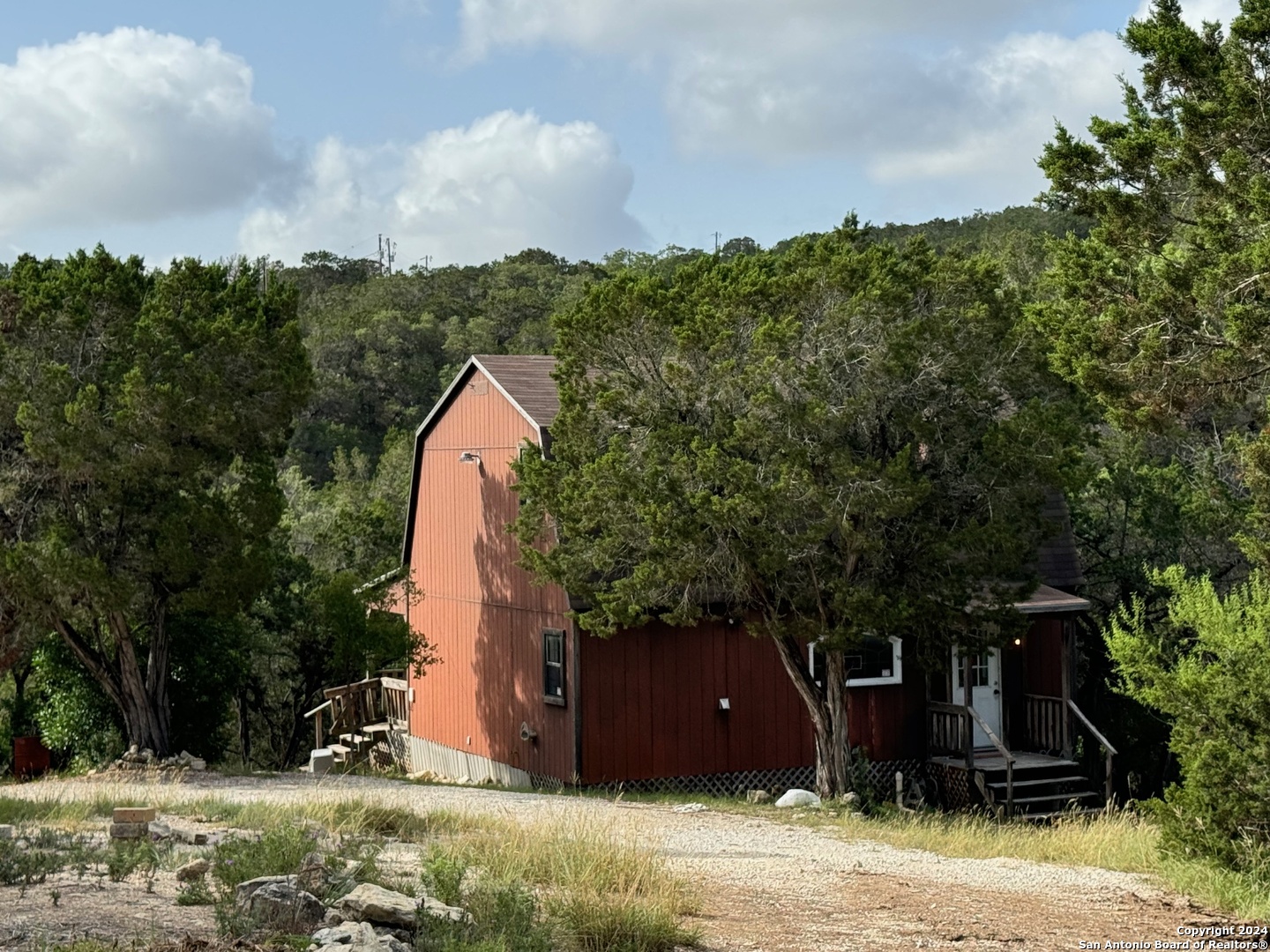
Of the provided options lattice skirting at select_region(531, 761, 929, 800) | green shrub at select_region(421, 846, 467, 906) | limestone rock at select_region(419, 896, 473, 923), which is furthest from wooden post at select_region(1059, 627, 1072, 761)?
limestone rock at select_region(419, 896, 473, 923)

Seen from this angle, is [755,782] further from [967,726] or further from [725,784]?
[967,726]

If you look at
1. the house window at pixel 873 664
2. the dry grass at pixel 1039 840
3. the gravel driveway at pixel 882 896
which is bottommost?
the dry grass at pixel 1039 840

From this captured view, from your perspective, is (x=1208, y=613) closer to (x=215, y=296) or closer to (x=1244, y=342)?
(x=1244, y=342)

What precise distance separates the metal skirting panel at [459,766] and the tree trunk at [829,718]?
4.98 meters

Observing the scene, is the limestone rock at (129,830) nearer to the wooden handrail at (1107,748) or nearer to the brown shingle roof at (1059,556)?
the wooden handrail at (1107,748)

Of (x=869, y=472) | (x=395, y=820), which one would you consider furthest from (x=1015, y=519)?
(x=395, y=820)

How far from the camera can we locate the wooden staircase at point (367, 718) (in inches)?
991

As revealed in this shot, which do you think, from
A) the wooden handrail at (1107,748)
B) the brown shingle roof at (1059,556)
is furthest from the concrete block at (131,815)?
the brown shingle roof at (1059,556)

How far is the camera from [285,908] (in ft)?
23.5

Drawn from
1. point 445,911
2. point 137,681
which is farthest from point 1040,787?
point 445,911

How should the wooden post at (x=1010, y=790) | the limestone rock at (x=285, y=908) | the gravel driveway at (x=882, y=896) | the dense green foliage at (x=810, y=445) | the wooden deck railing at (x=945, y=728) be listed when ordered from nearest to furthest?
the limestone rock at (x=285, y=908)
the gravel driveway at (x=882, y=896)
the dense green foliage at (x=810, y=445)
the wooden post at (x=1010, y=790)
the wooden deck railing at (x=945, y=728)

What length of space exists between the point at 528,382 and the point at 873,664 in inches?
275

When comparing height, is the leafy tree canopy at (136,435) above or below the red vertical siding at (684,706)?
above

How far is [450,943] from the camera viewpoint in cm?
689
